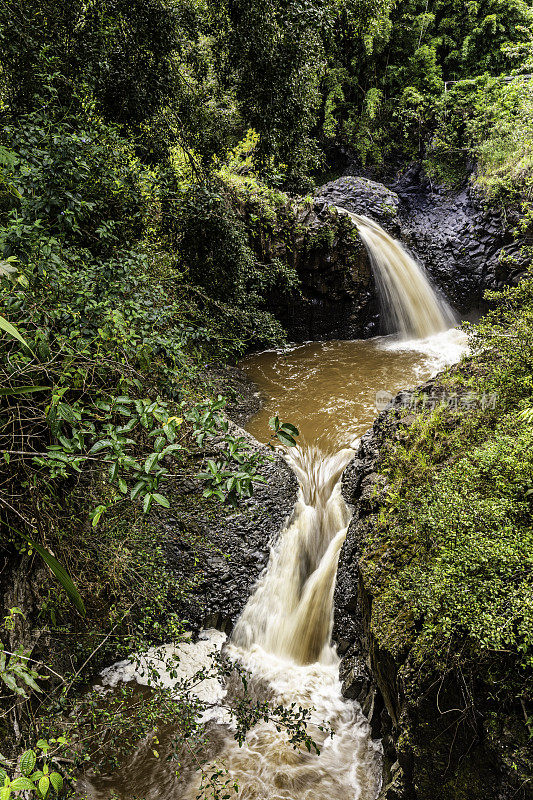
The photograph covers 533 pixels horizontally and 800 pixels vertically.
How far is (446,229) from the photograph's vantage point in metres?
12.1

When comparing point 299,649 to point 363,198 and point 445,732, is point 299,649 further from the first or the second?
point 363,198

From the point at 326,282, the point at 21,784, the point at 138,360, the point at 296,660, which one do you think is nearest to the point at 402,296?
the point at 326,282

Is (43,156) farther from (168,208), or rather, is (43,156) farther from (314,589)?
(314,589)

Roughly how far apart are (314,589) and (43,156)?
4900 mm

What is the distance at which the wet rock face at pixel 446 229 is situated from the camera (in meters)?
11.1

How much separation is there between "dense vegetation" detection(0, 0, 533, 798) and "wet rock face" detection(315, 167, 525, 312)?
6.16 meters

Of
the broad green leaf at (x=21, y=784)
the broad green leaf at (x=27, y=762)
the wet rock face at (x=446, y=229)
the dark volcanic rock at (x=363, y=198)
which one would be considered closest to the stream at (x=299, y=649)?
the broad green leaf at (x=27, y=762)

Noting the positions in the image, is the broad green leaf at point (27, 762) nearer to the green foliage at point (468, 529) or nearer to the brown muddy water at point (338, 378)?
the green foliage at point (468, 529)

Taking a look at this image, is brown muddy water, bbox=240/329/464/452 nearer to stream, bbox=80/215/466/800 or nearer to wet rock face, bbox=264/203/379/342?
stream, bbox=80/215/466/800

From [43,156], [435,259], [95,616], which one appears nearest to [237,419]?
[95,616]

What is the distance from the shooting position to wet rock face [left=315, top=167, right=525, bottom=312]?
1105cm

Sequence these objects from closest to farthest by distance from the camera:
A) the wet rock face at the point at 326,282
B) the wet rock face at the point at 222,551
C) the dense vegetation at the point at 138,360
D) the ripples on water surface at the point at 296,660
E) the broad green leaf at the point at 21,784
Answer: the broad green leaf at the point at 21,784, the dense vegetation at the point at 138,360, the ripples on water surface at the point at 296,660, the wet rock face at the point at 222,551, the wet rock face at the point at 326,282

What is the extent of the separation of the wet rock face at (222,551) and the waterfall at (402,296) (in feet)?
23.2

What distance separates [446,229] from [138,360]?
38.4ft
